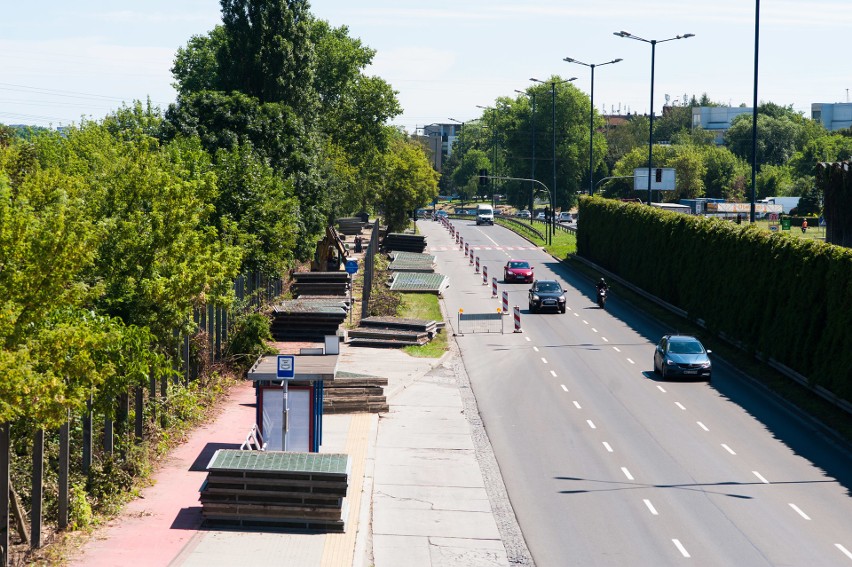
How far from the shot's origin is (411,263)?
7712 cm

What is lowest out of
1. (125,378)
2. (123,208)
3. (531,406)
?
(531,406)

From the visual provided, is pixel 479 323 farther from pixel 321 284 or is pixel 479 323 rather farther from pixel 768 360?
pixel 768 360

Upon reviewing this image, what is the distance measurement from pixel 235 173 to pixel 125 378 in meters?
26.2

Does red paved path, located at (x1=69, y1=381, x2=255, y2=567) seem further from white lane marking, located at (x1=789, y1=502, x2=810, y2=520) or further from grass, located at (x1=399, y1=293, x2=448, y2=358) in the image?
grass, located at (x1=399, y1=293, x2=448, y2=358)

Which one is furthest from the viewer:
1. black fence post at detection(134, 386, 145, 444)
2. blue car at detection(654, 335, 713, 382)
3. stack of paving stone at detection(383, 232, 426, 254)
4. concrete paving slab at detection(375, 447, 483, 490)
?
stack of paving stone at detection(383, 232, 426, 254)

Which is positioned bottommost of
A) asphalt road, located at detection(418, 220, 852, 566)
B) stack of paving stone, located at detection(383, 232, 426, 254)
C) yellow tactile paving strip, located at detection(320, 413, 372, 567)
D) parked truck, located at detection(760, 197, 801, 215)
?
asphalt road, located at detection(418, 220, 852, 566)

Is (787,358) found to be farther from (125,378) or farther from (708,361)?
(125,378)

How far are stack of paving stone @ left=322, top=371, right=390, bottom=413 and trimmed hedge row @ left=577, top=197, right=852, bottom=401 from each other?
12906 mm

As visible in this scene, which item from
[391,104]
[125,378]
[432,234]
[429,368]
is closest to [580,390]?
[429,368]

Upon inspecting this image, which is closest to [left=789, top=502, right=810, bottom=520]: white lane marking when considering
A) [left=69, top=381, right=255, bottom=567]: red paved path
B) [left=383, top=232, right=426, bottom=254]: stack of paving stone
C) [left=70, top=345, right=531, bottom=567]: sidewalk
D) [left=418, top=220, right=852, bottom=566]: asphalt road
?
[left=418, top=220, right=852, bottom=566]: asphalt road

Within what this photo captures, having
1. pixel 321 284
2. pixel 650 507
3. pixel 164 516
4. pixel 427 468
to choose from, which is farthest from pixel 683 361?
pixel 164 516

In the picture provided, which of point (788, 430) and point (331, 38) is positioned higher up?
point (331, 38)

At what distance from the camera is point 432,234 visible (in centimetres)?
12356

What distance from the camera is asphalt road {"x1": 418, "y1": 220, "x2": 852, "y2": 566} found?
2064 centimetres
